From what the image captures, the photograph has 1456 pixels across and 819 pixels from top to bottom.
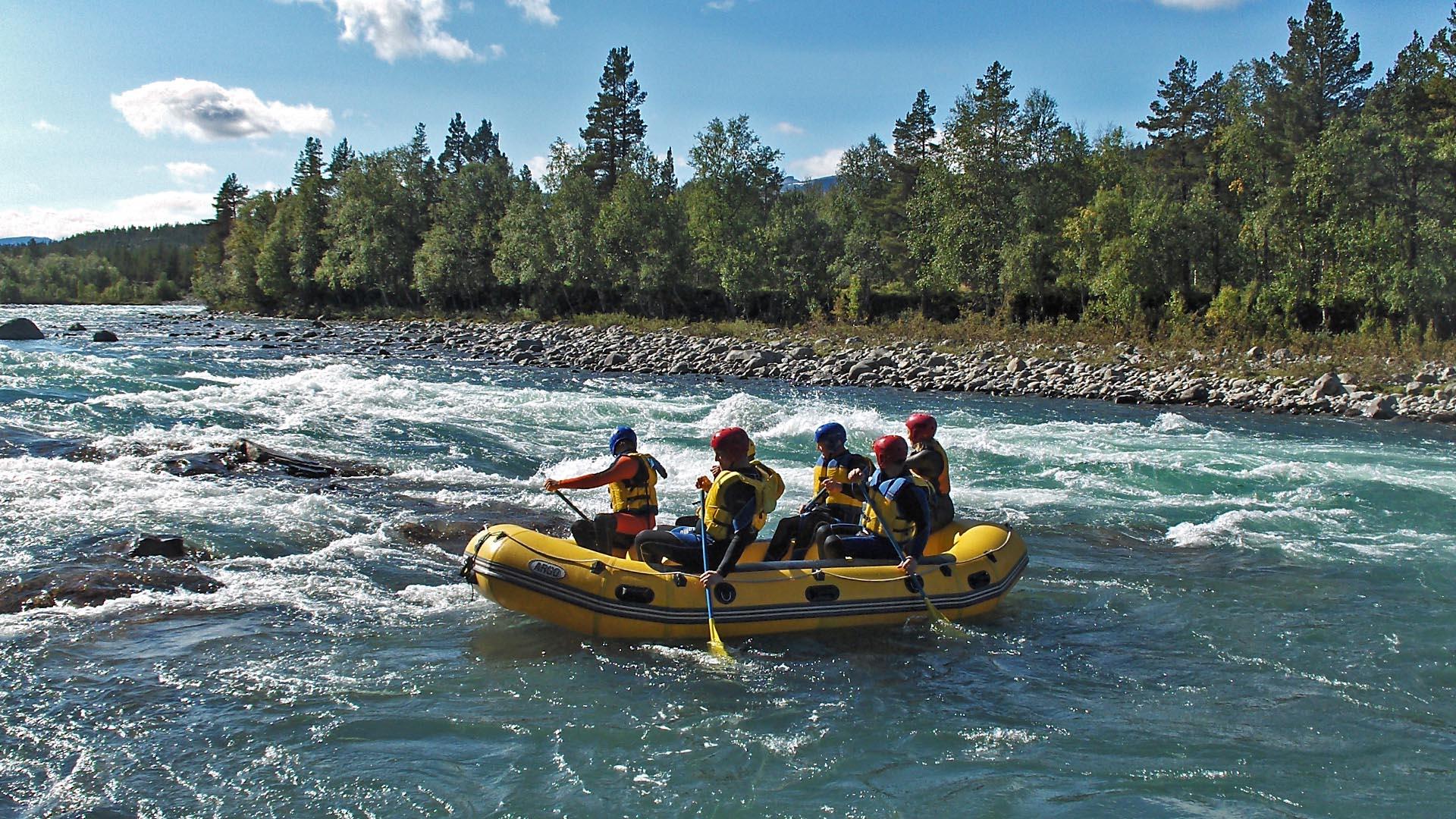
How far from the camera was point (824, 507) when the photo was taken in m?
8.01

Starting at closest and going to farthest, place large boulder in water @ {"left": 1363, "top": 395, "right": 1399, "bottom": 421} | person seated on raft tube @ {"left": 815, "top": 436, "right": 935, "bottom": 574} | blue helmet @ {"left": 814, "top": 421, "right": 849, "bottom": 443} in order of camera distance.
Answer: person seated on raft tube @ {"left": 815, "top": 436, "right": 935, "bottom": 574}
blue helmet @ {"left": 814, "top": 421, "right": 849, "bottom": 443}
large boulder in water @ {"left": 1363, "top": 395, "right": 1399, "bottom": 421}

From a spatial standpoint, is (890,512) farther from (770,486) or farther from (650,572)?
(650,572)

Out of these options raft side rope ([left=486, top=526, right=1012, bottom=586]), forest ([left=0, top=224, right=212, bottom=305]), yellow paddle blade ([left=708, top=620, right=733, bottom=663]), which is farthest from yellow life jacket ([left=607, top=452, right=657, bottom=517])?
forest ([left=0, top=224, right=212, bottom=305])

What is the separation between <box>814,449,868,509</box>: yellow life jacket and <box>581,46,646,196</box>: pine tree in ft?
163

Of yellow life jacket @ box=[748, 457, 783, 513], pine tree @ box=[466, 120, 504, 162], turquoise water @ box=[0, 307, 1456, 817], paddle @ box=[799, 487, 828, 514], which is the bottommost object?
turquoise water @ box=[0, 307, 1456, 817]

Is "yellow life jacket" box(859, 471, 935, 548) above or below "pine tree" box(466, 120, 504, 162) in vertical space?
below

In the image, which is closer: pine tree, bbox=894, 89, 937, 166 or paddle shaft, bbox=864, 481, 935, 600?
paddle shaft, bbox=864, 481, 935, 600

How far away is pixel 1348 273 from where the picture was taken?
2634 cm

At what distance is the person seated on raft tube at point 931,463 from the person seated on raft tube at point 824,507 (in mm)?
465

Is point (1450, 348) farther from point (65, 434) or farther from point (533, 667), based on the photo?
point (65, 434)

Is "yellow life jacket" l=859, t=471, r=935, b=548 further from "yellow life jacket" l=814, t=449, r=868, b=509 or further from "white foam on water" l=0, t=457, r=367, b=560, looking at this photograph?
"white foam on water" l=0, t=457, r=367, b=560

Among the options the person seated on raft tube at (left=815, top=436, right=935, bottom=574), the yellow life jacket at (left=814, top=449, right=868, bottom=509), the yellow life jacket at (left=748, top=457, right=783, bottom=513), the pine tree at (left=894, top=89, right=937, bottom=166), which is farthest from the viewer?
the pine tree at (left=894, top=89, right=937, bottom=166)

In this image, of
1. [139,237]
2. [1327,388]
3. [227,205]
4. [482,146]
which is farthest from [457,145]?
[139,237]

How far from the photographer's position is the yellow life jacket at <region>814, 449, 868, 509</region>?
7.82 meters
